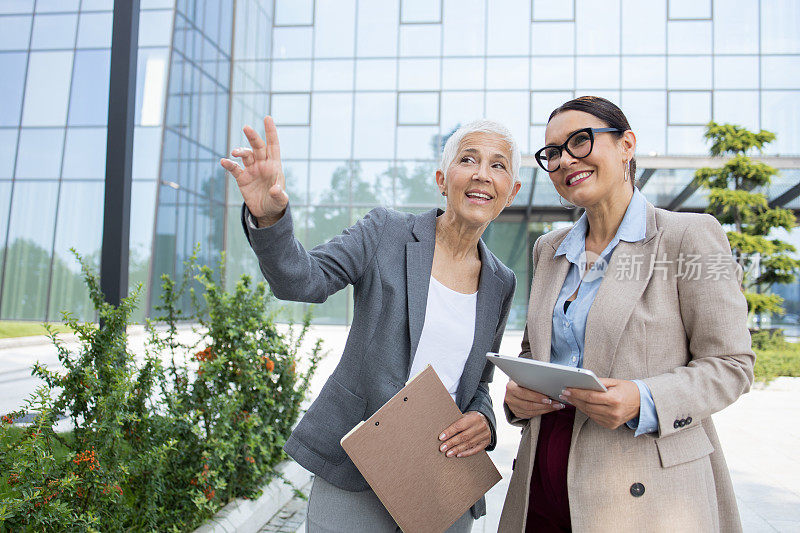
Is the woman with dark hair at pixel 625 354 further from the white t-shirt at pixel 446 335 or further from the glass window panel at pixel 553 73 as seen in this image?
the glass window panel at pixel 553 73

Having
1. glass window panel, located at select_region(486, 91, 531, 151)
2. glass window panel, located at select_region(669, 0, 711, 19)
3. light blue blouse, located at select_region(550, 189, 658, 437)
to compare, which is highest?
glass window panel, located at select_region(669, 0, 711, 19)

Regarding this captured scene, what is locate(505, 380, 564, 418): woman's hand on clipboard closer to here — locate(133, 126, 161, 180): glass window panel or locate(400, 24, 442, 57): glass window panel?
locate(133, 126, 161, 180): glass window panel

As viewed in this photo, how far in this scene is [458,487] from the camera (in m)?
1.93

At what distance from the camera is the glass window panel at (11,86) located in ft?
50.3

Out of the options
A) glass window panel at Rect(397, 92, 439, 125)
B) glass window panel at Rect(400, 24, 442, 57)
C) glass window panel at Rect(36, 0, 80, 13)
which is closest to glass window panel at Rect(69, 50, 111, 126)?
glass window panel at Rect(36, 0, 80, 13)

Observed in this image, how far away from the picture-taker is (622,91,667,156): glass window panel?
1834cm

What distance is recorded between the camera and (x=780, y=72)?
60.2 feet

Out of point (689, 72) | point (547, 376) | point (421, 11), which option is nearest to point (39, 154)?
point (421, 11)

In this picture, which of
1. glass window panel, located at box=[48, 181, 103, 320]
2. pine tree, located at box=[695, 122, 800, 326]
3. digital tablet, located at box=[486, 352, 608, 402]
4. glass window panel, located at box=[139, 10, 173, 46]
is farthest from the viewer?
glass window panel, located at box=[139, 10, 173, 46]

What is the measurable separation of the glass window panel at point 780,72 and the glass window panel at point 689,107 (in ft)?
6.25

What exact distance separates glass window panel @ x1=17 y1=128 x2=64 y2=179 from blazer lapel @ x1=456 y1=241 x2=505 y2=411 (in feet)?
55.4

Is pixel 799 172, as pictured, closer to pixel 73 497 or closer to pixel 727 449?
pixel 727 449

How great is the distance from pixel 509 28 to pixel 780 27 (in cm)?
859

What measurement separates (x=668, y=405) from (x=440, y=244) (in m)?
0.97
